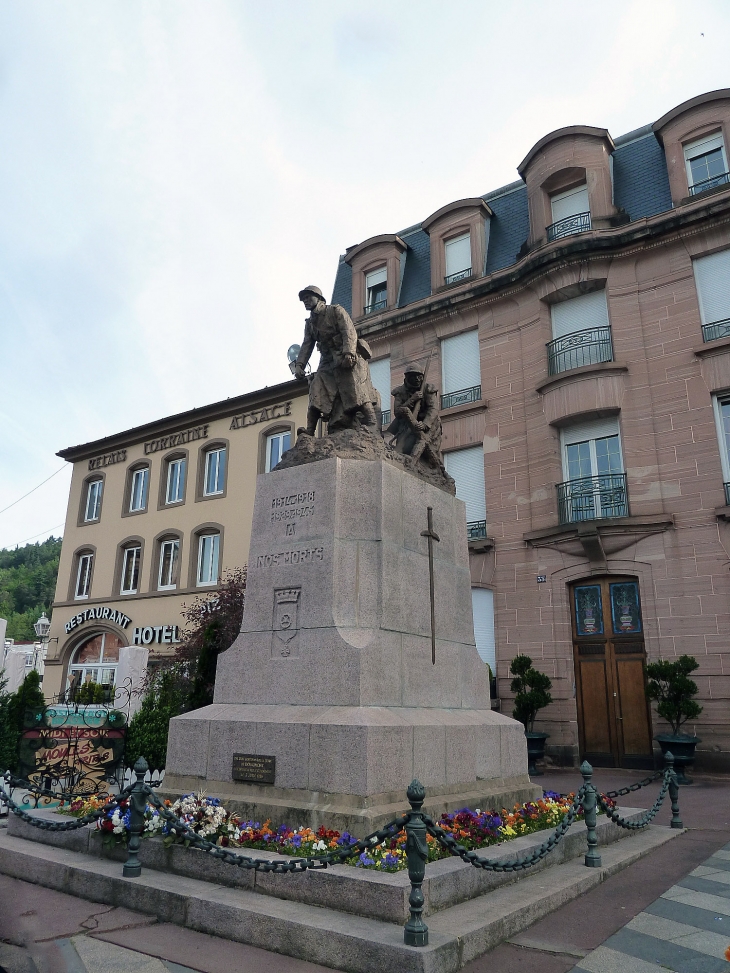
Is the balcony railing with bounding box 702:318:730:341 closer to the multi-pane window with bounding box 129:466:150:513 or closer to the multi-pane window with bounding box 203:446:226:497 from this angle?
the multi-pane window with bounding box 203:446:226:497

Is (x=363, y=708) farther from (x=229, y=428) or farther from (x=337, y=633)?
(x=229, y=428)

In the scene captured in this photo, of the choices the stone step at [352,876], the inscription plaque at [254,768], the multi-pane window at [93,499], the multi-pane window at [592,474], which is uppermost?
the multi-pane window at [93,499]

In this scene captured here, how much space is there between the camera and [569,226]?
1953 centimetres

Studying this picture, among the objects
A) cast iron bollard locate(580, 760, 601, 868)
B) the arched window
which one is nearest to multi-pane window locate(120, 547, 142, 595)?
the arched window

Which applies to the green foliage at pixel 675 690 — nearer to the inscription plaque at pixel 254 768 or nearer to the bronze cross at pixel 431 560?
the bronze cross at pixel 431 560

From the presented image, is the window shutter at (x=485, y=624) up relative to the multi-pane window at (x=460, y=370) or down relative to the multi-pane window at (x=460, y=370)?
down

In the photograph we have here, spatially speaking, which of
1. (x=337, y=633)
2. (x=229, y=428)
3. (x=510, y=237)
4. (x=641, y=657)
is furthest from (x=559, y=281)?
(x=337, y=633)

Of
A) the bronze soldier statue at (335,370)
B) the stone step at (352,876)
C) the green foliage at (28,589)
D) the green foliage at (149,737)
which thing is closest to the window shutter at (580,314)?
the bronze soldier statue at (335,370)

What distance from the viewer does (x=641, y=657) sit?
635 inches

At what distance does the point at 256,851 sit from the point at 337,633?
1.82 m

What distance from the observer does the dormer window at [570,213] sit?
19312 mm

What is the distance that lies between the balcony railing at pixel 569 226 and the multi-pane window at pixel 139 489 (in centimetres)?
1712

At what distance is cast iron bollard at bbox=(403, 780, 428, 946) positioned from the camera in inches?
156

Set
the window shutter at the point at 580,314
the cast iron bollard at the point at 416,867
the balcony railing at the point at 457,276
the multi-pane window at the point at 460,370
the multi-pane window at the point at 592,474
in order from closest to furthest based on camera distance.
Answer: the cast iron bollard at the point at 416,867, the multi-pane window at the point at 592,474, the window shutter at the point at 580,314, the multi-pane window at the point at 460,370, the balcony railing at the point at 457,276
